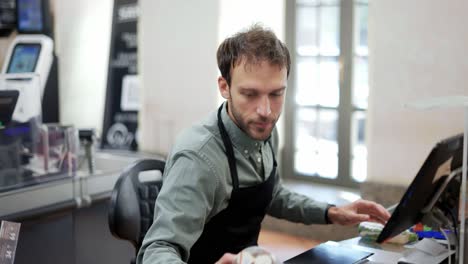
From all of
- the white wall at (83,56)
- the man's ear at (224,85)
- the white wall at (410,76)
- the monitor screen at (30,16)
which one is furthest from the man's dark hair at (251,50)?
the monitor screen at (30,16)

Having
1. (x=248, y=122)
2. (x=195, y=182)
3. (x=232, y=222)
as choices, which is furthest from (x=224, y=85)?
(x=232, y=222)

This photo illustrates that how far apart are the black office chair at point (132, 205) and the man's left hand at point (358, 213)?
0.64 m

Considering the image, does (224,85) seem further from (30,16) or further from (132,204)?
(30,16)

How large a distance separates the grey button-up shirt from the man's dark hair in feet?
0.65

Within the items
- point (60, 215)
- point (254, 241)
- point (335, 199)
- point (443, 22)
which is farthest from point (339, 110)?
point (254, 241)

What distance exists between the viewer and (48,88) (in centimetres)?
588

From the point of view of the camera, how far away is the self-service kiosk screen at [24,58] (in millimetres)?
→ 4191

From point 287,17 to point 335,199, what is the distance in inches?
59.8

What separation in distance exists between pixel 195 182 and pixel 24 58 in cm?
308

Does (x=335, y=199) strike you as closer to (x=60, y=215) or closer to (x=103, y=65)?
(x=60, y=215)

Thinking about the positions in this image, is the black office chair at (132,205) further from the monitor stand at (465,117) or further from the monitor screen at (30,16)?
the monitor screen at (30,16)

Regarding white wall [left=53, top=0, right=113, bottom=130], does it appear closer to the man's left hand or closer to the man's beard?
the man's left hand

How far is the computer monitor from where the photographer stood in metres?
1.47

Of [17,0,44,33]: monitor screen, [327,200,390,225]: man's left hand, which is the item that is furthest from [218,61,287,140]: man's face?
[17,0,44,33]: monitor screen
